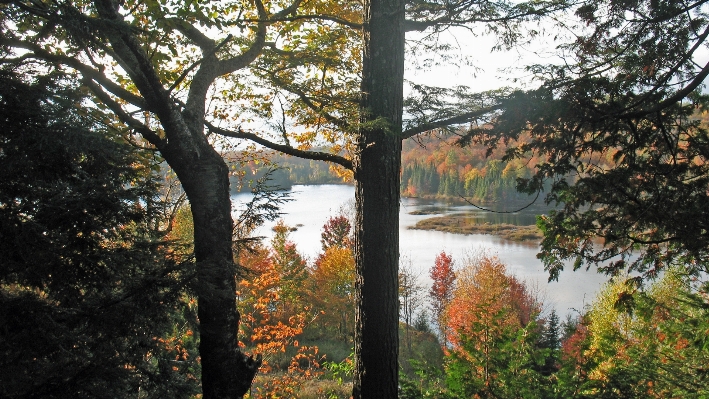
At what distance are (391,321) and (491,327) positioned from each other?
1504 millimetres

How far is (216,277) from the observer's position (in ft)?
11.3

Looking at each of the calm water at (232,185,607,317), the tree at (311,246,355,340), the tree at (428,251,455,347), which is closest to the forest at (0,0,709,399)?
the tree at (311,246,355,340)

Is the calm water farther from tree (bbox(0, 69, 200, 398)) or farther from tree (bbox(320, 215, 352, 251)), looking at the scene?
tree (bbox(0, 69, 200, 398))

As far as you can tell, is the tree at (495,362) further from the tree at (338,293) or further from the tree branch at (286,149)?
the tree at (338,293)

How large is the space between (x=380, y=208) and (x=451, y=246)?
35.9 metres

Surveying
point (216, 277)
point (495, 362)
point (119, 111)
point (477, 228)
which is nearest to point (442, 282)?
point (477, 228)

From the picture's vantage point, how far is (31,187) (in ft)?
9.13

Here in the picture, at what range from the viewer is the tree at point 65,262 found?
260cm

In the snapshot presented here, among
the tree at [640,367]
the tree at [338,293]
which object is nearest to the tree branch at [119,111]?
the tree at [640,367]

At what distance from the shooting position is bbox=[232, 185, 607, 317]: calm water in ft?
92.1

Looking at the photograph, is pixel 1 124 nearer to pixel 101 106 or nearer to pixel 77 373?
pixel 101 106

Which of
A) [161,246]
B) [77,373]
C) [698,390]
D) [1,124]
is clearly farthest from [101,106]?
[698,390]

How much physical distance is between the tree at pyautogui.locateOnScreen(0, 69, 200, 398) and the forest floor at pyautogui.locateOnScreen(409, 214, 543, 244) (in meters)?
40.5

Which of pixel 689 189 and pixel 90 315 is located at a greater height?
pixel 689 189
